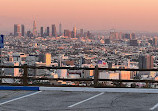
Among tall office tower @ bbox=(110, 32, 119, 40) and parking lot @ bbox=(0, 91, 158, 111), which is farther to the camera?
tall office tower @ bbox=(110, 32, 119, 40)

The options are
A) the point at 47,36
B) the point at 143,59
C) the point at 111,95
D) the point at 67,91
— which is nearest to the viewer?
the point at 111,95

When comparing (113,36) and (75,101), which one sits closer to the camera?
(75,101)

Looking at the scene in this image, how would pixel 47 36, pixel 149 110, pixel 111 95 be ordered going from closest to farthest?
pixel 149 110
pixel 111 95
pixel 47 36

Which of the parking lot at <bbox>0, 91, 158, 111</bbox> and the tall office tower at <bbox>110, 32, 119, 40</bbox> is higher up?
the tall office tower at <bbox>110, 32, 119, 40</bbox>

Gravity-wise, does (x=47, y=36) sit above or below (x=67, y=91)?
above

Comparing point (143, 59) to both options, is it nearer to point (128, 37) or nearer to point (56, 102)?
point (56, 102)

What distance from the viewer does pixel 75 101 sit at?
14.9m

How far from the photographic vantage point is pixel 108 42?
130750mm

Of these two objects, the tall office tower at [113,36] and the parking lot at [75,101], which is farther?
the tall office tower at [113,36]

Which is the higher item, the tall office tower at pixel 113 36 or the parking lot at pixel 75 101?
the tall office tower at pixel 113 36

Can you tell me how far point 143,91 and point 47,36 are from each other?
427ft

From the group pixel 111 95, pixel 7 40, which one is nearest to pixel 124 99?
pixel 111 95

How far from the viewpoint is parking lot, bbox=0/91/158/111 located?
43.6ft

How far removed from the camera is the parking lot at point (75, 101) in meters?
13.3
